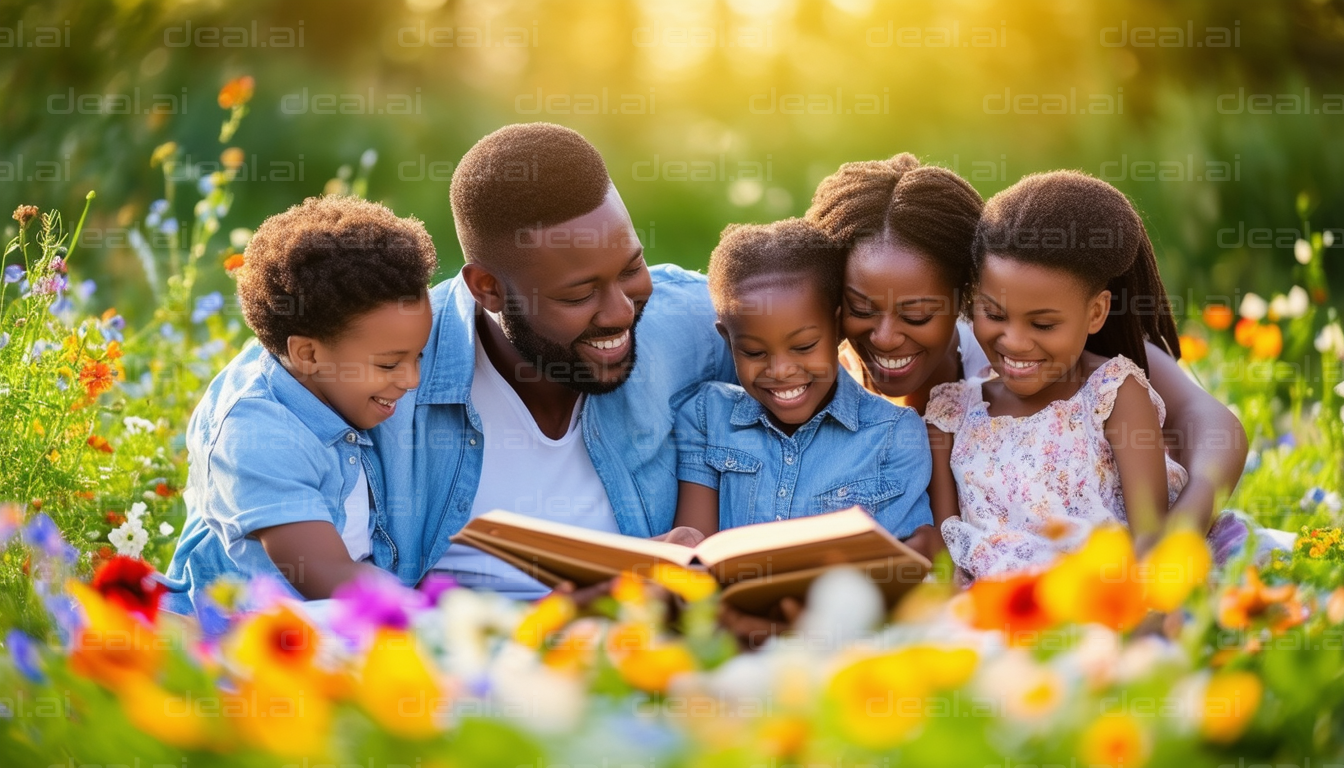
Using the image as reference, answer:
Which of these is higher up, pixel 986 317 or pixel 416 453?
pixel 986 317

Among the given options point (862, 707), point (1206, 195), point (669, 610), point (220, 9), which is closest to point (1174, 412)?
point (669, 610)

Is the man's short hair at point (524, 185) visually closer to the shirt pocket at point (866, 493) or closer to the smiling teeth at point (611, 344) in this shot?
the smiling teeth at point (611, 344)

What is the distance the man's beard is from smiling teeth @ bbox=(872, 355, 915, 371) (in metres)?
0.58

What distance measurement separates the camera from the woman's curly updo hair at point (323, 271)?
2.64 metres

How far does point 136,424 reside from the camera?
11.4 feet

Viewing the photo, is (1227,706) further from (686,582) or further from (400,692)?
(400,692)

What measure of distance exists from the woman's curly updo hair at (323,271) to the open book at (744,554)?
67 centimetres

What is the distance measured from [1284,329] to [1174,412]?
10.7ft

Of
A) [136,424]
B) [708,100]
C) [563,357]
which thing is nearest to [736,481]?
[563,357]

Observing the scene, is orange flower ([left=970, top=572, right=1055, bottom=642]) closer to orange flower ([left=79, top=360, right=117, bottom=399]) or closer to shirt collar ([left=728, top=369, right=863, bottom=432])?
shirt collar ([left=728, top=369, right=863, bottom=432])

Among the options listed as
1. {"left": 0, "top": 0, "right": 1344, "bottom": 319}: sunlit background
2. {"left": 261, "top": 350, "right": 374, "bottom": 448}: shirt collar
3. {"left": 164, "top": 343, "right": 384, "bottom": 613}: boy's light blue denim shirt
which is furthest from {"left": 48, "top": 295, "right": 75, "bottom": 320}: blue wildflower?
{"left": 0, "top": 0, "right": 1344, "bottom": 319}: sunlit background

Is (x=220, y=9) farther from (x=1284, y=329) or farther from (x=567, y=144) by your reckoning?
(x=1284, y=329)

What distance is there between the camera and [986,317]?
2.83m

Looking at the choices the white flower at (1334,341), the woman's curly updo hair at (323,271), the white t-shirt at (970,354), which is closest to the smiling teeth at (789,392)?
the white t-shirt at (970,354)
